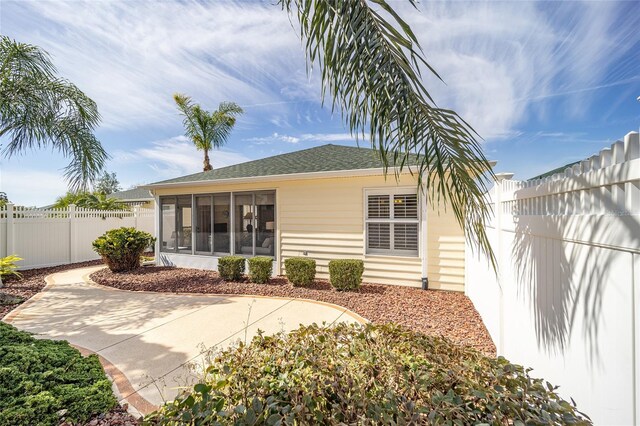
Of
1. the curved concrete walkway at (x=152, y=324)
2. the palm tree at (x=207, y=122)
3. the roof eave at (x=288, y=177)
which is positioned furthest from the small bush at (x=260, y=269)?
the palm tree at (x=207, y=122)

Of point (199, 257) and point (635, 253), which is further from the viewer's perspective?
point (199, 257)

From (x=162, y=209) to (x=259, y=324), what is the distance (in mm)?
7471

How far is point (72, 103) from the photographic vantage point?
718 centimetres

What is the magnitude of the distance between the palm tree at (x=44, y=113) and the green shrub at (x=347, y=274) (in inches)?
267

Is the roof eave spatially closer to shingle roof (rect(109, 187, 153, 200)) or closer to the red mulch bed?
the red mulch bed

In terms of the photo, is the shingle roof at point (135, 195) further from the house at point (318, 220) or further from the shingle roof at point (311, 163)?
the shingle roof at point (311, 163)

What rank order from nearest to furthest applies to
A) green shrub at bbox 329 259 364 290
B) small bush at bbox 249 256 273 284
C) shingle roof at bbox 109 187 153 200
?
green shrub at bbox 329 259 364 290, small bush at bbox 249 256 273 284, shingle roof at bbox 109 187 153 200

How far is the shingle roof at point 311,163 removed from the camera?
7646 mm

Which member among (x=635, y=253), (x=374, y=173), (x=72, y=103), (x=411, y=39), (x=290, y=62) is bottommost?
(x=635, y=253)

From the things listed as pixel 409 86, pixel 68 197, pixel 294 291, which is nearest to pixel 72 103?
pixel 294 291

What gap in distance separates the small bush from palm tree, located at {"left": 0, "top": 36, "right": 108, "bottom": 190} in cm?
478

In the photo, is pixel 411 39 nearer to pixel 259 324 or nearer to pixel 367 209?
pixel 259 324

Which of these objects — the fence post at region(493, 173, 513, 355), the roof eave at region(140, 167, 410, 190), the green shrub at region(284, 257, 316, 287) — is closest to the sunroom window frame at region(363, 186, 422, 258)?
the roof eave at region(140, 167, 410, 190)

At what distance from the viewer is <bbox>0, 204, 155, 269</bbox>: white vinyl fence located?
952 centimetres
